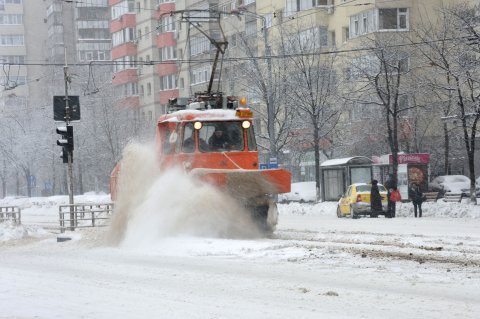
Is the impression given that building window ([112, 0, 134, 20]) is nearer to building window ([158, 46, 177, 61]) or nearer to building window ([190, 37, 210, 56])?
building window ([158, 46, 177, 61])

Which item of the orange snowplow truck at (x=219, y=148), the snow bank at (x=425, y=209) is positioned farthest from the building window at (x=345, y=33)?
the orange snowplow truck at (x=219, y=148)

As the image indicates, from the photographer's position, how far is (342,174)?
43500 millimetres

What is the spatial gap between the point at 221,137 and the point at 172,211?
238 cm

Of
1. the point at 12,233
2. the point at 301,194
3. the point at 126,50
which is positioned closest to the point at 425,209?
the point at 301,194

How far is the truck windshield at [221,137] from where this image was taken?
19.2m

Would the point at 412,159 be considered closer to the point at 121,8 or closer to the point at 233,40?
the point at 233,40

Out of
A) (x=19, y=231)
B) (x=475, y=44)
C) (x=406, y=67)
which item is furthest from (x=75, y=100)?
(x=406, y=67)

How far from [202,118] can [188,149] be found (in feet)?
2.58

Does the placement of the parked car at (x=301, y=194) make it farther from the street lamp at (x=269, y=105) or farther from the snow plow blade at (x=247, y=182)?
the snow plow blade at (x=247, y=182)

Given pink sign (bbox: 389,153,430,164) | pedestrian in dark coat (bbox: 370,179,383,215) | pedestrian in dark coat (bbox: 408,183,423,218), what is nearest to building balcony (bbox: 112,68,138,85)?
pink sign (bbox: 389,153,430,164)

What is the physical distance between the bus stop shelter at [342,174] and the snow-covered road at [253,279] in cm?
2390

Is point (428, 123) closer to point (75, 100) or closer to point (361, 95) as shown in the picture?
point (361, 95)

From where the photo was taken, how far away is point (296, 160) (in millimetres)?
57281

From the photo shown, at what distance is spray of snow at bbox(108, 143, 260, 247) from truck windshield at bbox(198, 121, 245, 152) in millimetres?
971
